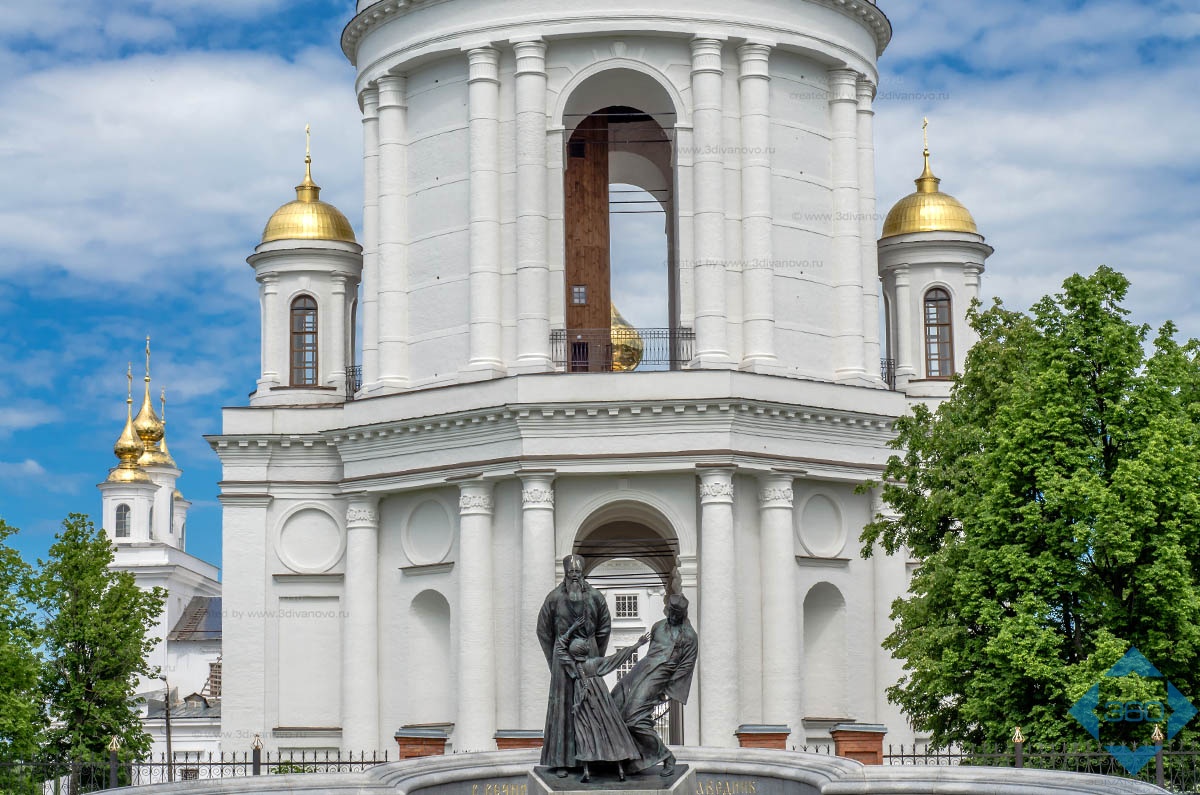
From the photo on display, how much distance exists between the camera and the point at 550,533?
45.1 m

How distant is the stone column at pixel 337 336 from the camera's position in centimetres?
5372

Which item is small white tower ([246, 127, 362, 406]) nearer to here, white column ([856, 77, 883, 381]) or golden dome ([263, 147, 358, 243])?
golden dome ([263, 147, 358, 243])

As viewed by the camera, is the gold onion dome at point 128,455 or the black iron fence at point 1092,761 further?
the gold onion dome at point 128,455

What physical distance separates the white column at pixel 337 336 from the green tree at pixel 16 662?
11.3m

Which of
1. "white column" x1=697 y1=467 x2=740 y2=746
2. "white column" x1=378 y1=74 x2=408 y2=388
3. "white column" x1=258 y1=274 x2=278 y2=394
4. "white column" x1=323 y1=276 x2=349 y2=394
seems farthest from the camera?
"white column" x1=258 y1=274 x2=278 y2=394

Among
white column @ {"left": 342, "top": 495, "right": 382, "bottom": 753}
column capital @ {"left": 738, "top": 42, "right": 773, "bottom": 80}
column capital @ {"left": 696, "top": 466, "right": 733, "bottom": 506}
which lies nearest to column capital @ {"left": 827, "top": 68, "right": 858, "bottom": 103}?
column capital @ {"left": 738, "top": 42, "right": 773, "bottom": 80}

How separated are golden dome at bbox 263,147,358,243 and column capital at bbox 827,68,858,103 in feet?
46.7

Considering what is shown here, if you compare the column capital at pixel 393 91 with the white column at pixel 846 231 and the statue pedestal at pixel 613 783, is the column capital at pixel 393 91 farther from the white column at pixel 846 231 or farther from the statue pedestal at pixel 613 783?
the statue pedestal at pixel 613 783

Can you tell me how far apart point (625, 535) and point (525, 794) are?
26.6m

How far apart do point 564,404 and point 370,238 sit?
28.9 feet

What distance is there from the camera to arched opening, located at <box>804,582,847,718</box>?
156 ft

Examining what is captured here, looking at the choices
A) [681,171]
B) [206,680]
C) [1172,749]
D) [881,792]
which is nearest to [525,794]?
[881,792]

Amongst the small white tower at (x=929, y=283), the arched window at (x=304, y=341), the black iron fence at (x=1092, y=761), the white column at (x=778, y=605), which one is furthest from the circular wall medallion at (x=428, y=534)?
the black iron fence at (x=1092, y=761)

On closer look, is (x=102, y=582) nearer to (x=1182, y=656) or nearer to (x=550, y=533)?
(x=550, y=533)
